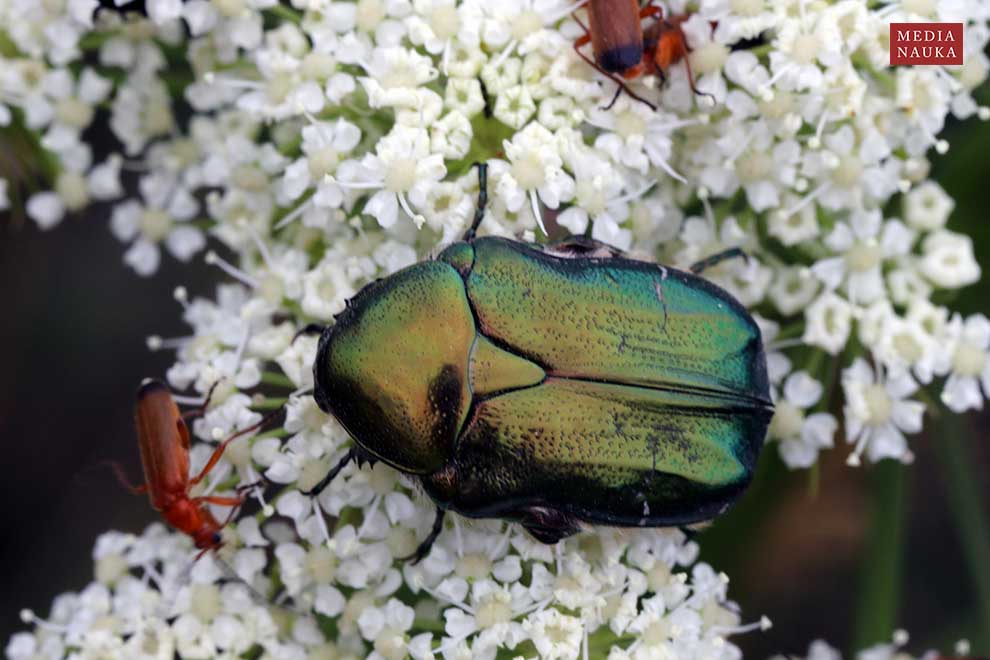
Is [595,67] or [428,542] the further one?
[595,67]

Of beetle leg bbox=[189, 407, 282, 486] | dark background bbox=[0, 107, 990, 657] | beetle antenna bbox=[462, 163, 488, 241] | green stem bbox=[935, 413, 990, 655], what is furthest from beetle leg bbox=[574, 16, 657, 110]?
dark background bbox=[0, 107, 990, 657]

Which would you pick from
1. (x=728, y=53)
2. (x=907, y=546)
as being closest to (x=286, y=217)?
(x=728, y=53)

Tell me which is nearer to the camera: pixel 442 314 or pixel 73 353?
pixel 442 314

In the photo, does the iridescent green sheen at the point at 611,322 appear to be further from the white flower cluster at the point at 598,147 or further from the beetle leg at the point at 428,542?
the beetle leg at the point at 428,542

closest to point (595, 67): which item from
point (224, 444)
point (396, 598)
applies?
point (224, 444)

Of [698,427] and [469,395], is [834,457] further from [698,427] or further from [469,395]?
[469,395]

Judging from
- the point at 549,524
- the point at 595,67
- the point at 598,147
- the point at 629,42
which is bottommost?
the point at 549,524

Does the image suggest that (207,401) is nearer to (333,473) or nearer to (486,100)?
(333,473)
